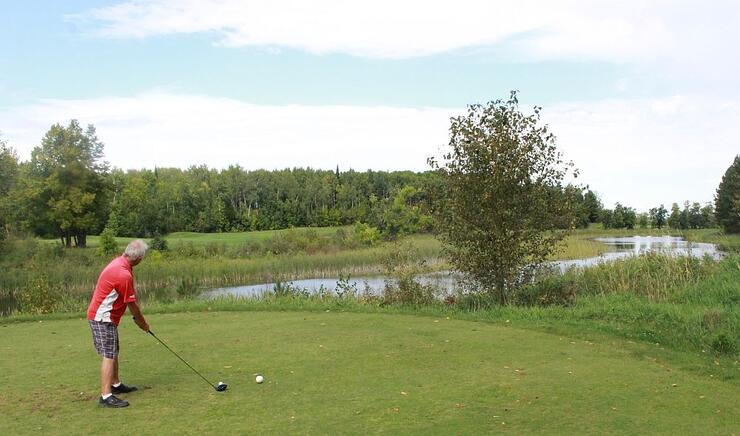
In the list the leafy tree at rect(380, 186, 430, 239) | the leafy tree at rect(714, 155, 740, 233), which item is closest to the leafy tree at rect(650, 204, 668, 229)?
the leafy tree at rect(714, 155, 740, 233)

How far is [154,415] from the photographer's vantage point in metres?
5.88

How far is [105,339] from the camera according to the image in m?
6.46

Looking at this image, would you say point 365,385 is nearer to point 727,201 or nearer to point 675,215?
point 727,201

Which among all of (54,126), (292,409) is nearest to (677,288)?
(292,409)

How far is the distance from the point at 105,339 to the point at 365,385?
2905 mm

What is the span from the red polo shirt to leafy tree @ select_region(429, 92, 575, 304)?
9.01 meters

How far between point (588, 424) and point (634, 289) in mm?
10312

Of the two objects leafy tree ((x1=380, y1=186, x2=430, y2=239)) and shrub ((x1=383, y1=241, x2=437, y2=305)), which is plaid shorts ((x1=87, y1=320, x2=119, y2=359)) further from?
leafy tree ((x1=380, y1=186, x2=430, y2=239))

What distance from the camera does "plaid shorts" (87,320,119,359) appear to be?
6449mm

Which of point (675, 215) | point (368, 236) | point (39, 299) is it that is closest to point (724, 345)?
point (39, 299)

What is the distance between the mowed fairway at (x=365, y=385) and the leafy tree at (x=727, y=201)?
2446 inches

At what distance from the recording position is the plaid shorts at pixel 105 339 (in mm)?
6449

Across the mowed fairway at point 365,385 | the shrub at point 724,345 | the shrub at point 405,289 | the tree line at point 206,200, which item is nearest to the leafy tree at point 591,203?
the tree line at point 206,200

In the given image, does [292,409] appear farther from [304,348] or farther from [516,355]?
[516,355]
